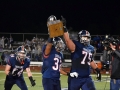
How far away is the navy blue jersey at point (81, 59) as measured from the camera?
6516 millimetres

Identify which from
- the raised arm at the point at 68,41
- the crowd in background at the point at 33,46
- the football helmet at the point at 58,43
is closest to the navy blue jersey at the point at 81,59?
the raised arm at the point at 68,41

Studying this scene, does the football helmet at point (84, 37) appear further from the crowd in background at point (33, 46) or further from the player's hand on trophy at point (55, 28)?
the crowd in background at point (33, 46)

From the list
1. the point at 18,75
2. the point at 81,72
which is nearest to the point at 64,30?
the point at 81,72

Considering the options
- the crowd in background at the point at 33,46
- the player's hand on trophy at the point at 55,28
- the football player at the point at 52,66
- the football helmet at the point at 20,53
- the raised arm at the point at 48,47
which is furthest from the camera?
the crowd in background at the point at 33,46

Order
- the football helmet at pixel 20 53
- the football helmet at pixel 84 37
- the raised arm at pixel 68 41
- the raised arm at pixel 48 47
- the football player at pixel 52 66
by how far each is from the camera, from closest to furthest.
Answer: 1. the raised arm at pixel 68 41
2. the raised arm at pixel 48 47
3. the football helmet at pixel 84 37
4. the football player at pixel 52 66
5. the football helmet at pixel 20 53

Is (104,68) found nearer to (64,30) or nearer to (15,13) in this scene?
(64,30)

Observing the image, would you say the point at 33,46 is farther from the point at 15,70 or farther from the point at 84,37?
the point at 84,37

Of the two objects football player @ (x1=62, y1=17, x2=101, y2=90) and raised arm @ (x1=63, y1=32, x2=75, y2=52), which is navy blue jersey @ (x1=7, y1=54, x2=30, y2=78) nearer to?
football player @ (x1=62, y1=17, x2=101, y2=90)

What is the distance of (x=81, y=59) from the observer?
256 inches

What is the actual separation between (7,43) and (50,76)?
50.4 feet

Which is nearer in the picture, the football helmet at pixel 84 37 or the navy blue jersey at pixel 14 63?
the football helmet at pixel 84 37

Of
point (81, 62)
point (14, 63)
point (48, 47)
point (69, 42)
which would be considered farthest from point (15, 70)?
point (69, 42)

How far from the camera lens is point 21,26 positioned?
45.9 m

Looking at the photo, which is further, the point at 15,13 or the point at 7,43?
the point at 15,13
